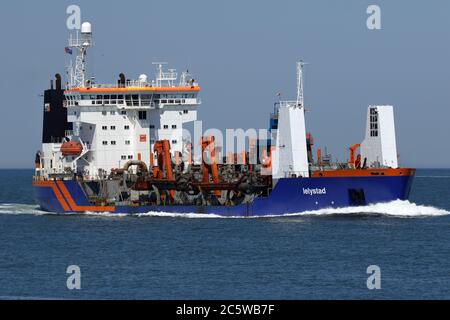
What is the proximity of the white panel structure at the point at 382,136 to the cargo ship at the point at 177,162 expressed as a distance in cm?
5

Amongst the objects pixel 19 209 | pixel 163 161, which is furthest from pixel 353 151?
pixel 19 209

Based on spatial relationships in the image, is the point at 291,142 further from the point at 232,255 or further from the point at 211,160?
the point at 232,255

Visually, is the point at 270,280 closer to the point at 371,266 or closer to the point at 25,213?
the point at 371,266

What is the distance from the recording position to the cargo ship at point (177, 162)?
4994cm

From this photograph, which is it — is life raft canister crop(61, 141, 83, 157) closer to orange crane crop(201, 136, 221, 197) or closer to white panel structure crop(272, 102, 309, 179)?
orange crane crop(201, 136, 221, 197)

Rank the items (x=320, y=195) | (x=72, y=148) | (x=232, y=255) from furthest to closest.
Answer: (x=72, y=148)
(x=320, y=195)
(x=232, y=255)

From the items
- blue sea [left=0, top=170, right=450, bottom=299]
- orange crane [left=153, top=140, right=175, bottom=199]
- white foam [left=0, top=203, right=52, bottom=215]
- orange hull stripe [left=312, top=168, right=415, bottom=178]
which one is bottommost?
blue sea [left=0, top=170, right=450, bottom=299]

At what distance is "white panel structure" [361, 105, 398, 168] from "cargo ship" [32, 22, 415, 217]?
0.05 meters

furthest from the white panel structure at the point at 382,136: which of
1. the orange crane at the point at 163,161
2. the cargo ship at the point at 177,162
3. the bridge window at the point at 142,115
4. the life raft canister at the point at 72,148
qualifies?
the life raft canister at the point at 72,148

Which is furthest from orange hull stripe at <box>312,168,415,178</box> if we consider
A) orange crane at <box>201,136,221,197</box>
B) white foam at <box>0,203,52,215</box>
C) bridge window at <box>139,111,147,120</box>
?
white foam at <box>0,203,52,215</box>

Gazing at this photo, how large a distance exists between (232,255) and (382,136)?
49.5 feet

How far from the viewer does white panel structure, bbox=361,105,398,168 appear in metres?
50.3

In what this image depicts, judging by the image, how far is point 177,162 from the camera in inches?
2250
